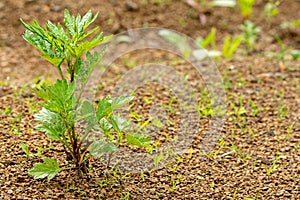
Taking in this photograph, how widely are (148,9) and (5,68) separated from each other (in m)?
1.37

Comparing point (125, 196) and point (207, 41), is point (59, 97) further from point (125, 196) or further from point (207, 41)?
point (207, 41)

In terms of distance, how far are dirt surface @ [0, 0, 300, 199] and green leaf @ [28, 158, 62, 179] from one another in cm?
10

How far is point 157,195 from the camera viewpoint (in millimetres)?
2514

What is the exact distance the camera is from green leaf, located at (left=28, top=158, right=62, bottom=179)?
92.6 inches

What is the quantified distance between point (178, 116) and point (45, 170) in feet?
3.36

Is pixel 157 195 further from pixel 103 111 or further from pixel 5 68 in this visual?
pixel 5 68

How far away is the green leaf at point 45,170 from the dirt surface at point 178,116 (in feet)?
0.33

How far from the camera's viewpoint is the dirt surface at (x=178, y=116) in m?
2.54

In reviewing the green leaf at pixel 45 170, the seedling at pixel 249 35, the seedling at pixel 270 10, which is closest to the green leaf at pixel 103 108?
the green leaf at pixel 45 170

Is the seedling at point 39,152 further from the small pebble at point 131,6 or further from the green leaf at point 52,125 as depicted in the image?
the small pebble at point 131,6

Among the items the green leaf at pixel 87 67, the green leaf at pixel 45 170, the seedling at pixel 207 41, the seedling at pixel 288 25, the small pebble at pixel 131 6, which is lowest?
the green leaf at pixel 45 170

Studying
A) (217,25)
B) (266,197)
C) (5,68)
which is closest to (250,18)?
(217,25)

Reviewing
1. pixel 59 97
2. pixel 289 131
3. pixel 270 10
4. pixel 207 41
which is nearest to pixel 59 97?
pixel 59 97

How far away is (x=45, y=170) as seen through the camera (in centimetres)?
238
